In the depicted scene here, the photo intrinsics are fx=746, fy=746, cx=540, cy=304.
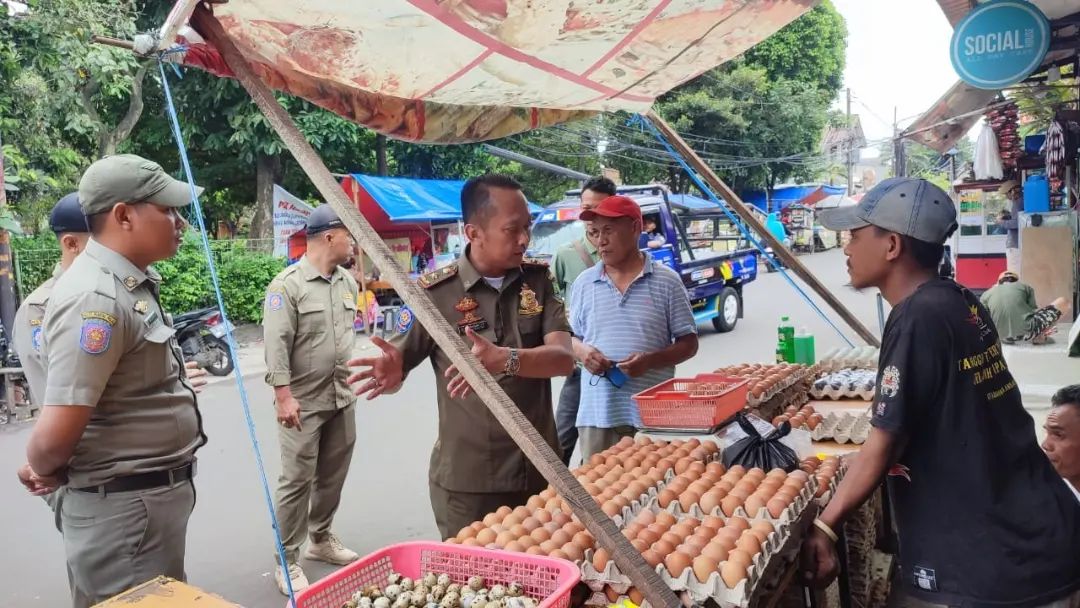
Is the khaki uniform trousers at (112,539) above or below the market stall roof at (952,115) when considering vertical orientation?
below

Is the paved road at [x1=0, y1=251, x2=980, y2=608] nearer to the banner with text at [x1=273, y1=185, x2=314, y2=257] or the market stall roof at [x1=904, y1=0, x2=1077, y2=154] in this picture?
the market stall roof at [x1=904, y1=0, x2=1077, y2=154]

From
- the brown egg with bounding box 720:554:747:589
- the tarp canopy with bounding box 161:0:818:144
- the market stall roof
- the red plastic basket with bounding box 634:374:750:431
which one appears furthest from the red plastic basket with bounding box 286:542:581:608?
the market stall roof

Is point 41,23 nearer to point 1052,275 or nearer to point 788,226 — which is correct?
point 1052,275

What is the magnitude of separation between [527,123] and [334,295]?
5.33 ft

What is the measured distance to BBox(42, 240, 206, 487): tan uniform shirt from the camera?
225 centimetres

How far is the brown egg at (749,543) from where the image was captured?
82.3 inches

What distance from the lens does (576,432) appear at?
4.86 m

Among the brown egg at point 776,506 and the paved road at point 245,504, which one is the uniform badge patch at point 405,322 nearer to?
the brown egg at point 776,506

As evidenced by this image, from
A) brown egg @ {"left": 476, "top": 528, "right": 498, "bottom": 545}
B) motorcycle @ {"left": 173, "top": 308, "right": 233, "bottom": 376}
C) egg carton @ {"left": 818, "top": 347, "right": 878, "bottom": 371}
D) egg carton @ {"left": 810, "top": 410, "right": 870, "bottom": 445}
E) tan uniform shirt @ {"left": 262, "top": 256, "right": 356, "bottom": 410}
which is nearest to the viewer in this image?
brown egg @ {"left": 476, "top": 528, "right": 498, "bottom": 545}

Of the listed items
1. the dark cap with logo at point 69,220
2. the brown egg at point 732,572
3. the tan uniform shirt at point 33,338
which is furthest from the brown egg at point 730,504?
the dark cap with logo at point 69,220

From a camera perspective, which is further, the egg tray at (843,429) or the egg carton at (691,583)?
the egg tray at (843,429)

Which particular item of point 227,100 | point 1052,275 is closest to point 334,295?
point 227,100

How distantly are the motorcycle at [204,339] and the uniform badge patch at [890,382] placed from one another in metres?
9.29

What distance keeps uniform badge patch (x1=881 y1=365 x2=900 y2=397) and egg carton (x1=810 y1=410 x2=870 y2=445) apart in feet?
4.49
